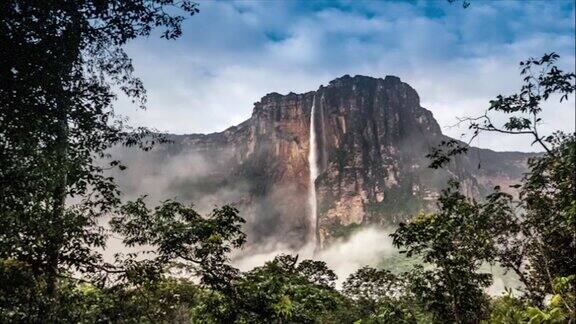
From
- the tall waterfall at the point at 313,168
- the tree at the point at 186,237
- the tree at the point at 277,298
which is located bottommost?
the tree at the point at 277,298

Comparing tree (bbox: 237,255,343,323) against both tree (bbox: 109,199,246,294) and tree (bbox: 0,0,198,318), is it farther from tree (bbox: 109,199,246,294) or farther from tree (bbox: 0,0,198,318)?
tree (bbox: 0,0,198,318)

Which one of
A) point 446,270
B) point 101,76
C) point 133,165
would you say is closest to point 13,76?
point 101,76

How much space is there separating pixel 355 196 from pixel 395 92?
46.1m

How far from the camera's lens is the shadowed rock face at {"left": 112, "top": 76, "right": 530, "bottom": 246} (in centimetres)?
14338

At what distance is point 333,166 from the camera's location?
148 m

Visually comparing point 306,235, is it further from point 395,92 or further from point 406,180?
point 395,92

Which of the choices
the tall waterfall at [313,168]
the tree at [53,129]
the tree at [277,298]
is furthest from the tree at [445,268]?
the tall waterfall at [313,168]

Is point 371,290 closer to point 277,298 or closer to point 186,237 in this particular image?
point 277,298

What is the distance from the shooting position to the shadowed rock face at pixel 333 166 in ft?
470

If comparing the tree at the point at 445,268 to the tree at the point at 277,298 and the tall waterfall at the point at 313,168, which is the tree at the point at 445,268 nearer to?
the tree at the point at 277,298

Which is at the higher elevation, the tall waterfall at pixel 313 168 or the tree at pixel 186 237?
the tall waterfall at pixel 313 168

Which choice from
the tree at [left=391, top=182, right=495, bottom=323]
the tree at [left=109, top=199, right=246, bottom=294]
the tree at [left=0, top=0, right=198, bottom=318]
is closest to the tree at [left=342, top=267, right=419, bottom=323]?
the tree at [left=391, top=182, right=495, bottom=323]

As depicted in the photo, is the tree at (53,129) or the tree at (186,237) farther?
the tree at (186,237)

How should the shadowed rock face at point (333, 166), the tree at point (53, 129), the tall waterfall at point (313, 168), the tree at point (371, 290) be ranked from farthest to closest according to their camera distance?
1. the tall waterfall at point (313, 168)
2. the shadowed rock face at point (333, 166)
3. the tree at point (371, 290)
4. the tree at point (53, 129)
